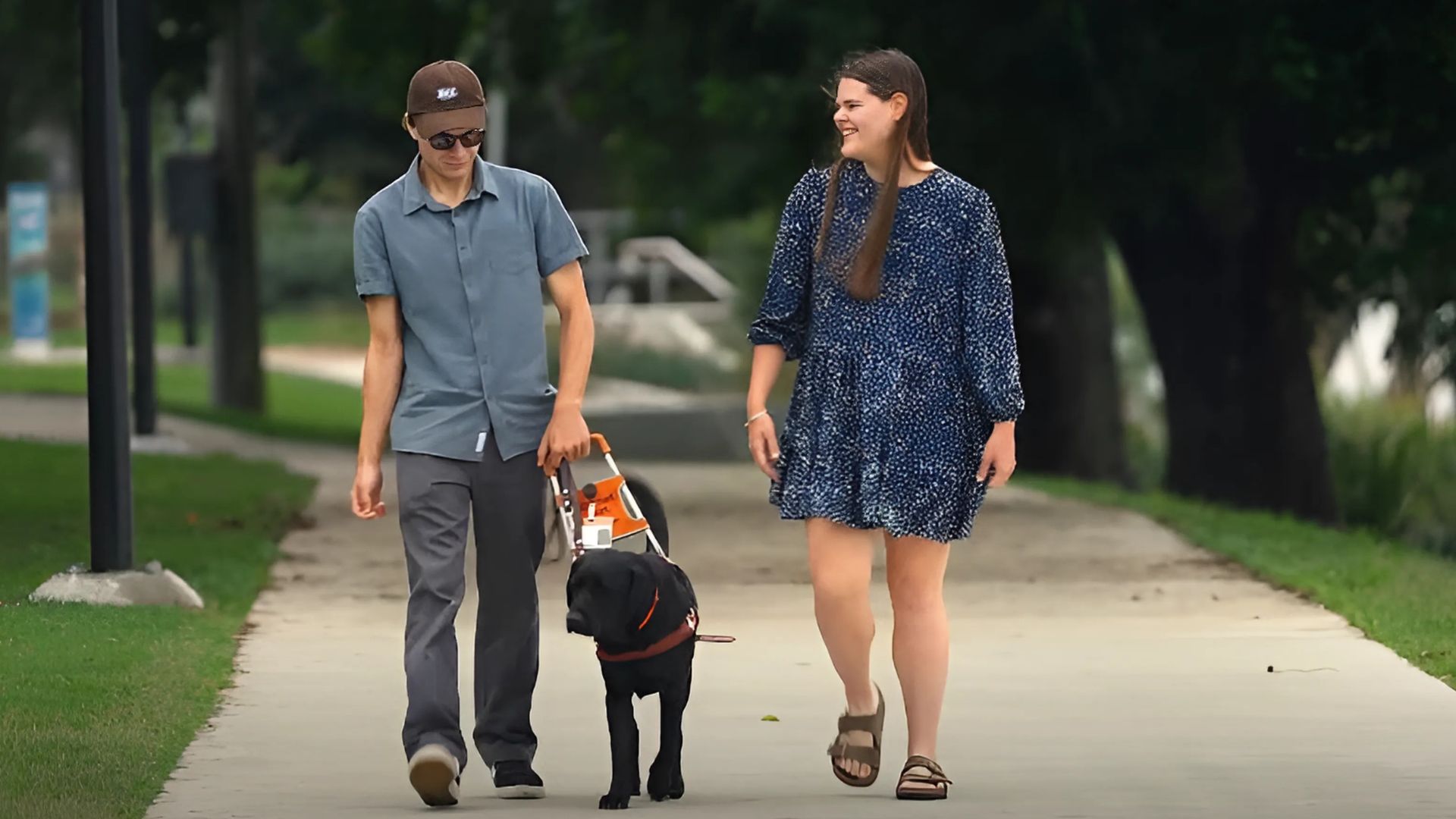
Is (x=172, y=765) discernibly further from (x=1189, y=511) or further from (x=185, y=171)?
(x=185, y=171)

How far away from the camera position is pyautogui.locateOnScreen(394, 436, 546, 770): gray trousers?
23.0 ft

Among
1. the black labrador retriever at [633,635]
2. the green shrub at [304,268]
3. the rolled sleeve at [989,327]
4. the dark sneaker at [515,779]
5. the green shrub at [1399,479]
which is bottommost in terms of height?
the green shrub at [304,268]

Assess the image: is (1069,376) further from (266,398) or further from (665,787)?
(665,787)

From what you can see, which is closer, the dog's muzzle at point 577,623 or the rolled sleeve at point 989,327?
the dog's muzzle at point 577,623

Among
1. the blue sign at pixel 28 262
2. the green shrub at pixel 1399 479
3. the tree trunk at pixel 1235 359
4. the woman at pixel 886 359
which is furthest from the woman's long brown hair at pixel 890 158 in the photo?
the blue sign at pixel 28 262

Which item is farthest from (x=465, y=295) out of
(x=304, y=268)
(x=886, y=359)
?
(x=304, y=268)

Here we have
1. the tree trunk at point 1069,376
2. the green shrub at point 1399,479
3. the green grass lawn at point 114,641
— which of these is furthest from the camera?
the tree trunk at point 1069,376

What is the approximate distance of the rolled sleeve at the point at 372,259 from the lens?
6.98 metres

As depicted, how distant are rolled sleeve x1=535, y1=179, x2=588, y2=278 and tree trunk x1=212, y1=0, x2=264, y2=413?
21572mm

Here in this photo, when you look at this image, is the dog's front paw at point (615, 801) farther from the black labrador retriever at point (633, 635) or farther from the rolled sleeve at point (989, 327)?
the rolled sleeve at point (989, 327)

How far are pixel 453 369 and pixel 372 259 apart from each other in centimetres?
32

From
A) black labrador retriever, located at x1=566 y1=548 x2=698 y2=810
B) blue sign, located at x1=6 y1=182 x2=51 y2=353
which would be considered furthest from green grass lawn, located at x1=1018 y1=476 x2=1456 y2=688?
blue sign, located at x1=6 y1=182 x2=51 y2=353

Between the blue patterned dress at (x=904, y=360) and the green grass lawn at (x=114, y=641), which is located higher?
the blue patterned dress at (x=904, y=360)

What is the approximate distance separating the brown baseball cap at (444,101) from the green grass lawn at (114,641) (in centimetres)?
A: 172
